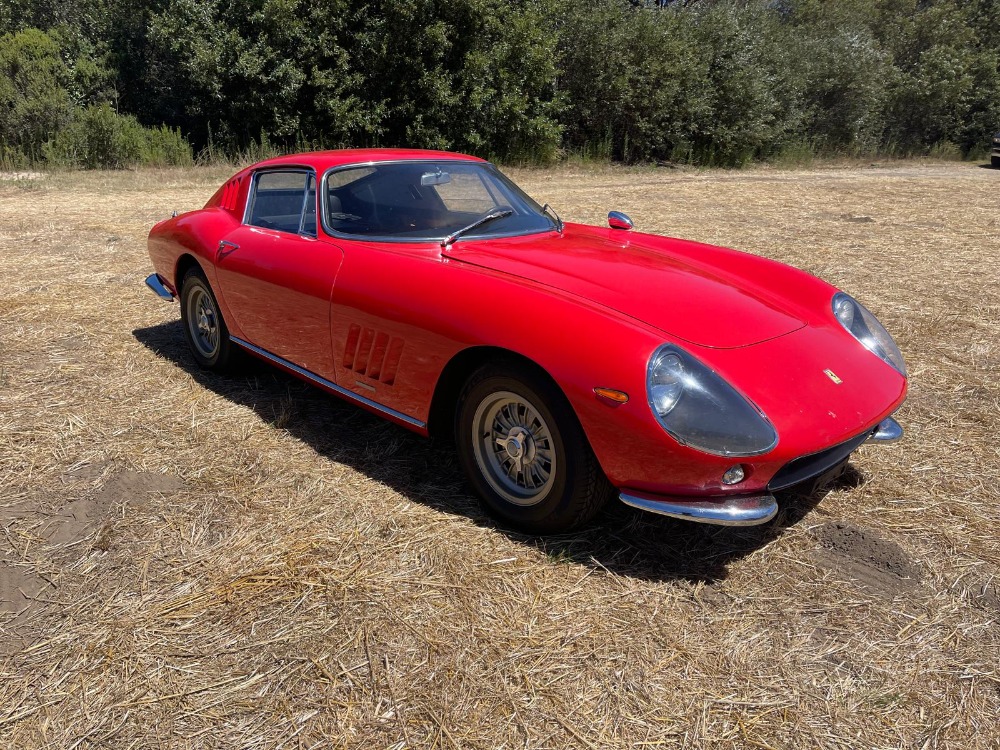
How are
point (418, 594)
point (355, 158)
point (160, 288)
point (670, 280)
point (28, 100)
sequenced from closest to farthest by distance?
point (418, 594) < point (670, 280) < point (355, 158) < point (160, 288) < point (28, 100)

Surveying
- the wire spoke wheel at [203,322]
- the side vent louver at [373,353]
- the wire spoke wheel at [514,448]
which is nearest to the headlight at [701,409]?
the wire spoke wheel at [514,448]

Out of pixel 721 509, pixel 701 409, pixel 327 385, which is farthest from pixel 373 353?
pixel 721 509

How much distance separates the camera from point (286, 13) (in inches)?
583

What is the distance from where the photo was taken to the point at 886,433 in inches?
106

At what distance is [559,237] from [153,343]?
9.35 ft

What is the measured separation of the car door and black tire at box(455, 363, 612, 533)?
878mm

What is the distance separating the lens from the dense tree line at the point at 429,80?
15172 millimetres

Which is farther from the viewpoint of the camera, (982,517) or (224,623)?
(982,517)

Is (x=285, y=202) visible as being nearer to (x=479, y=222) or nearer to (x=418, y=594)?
(x=479, y=222)

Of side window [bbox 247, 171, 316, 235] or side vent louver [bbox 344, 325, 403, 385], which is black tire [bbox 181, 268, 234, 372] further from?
side vent louver [bbox 344, 325, 403, 385]

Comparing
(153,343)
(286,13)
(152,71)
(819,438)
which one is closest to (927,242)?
(819,438)

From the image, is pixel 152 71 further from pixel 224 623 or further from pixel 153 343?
pixel 224 623

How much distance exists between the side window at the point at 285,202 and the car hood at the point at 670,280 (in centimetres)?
88

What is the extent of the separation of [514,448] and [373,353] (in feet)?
2.54
